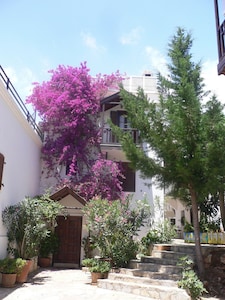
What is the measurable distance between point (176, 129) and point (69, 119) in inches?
291

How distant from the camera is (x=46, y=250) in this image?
13.0 m

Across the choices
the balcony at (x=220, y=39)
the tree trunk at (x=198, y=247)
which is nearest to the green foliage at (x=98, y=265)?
the tree trunk at (x=198, y=247)

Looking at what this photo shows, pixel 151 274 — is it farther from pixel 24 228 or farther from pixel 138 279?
pixel 24 228

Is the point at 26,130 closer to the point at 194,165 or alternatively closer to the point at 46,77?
the point at 46,77

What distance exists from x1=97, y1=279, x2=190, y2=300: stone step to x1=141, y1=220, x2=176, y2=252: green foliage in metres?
2.69

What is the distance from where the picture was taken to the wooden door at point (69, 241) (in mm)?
13539

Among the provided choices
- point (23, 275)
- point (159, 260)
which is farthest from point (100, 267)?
point (23, 275)

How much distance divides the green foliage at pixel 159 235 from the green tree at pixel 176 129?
8.63 feet

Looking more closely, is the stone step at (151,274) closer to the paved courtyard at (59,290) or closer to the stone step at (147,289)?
the stone step at (147,289)

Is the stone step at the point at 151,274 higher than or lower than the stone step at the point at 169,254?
lower

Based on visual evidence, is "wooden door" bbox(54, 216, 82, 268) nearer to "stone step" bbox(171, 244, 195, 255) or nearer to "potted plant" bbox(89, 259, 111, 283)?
"potted plant" bbox(89, 259, 111, 283)

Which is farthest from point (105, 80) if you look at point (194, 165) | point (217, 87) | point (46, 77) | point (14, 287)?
point (14, 287)

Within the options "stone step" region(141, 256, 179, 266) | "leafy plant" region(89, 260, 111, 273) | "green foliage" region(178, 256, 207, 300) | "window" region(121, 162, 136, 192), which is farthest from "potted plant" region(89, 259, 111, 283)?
"window" region(121, 162, 136, 192)

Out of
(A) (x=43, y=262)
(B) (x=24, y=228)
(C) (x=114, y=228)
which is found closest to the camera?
(B) (x=24, y=228)
